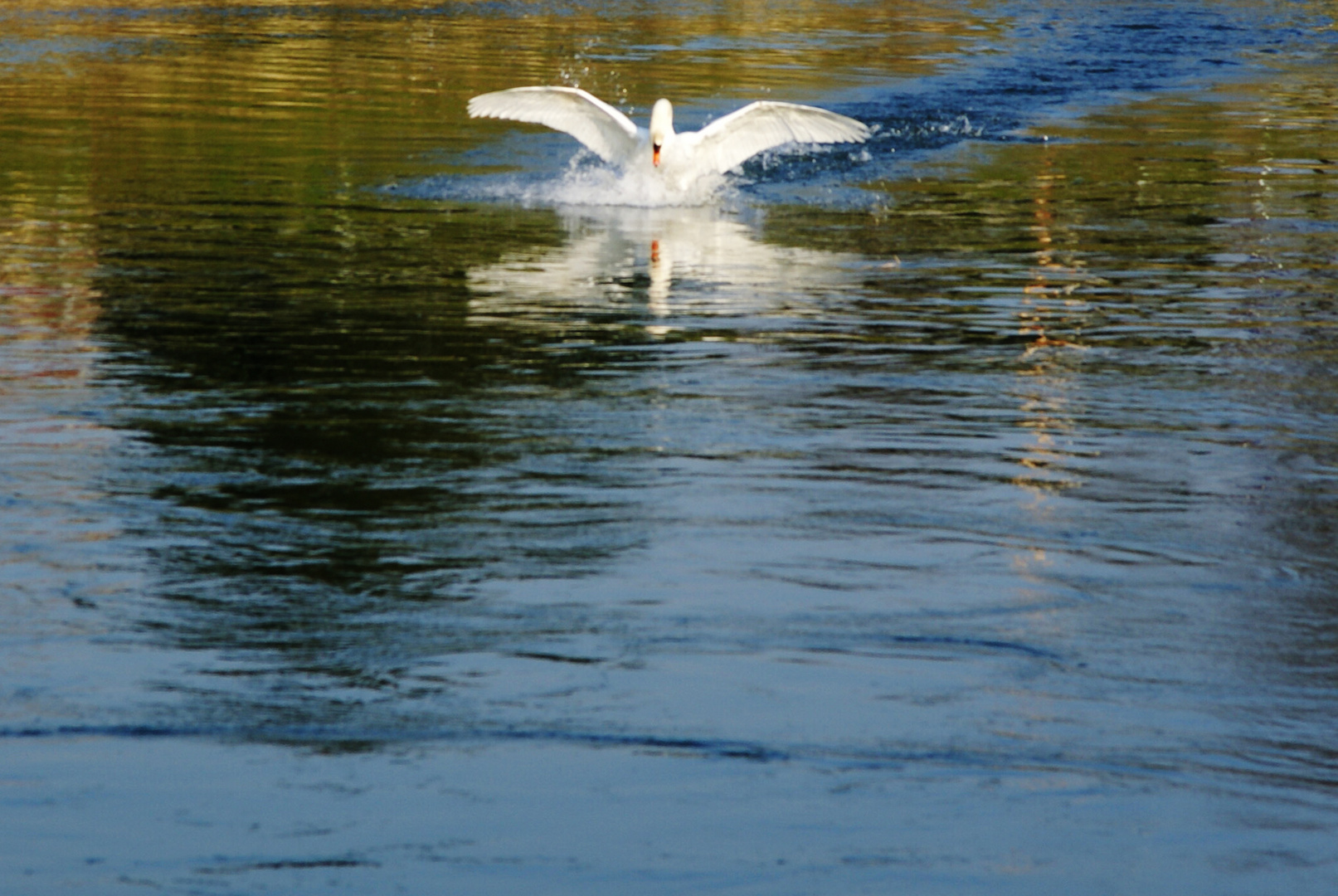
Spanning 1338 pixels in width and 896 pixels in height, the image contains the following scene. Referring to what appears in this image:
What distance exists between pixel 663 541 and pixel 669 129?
965 cm

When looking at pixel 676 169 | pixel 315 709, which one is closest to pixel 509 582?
pixel 315 709

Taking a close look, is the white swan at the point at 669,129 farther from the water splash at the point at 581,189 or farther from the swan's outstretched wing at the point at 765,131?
the water splash at the point at 581,189

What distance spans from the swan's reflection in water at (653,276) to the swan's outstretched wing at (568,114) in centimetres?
163

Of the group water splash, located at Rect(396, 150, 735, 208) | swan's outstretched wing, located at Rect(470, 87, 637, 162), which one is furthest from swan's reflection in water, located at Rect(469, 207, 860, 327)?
swan's outstretched wing, located at Rect(470, 87, 637, 162)

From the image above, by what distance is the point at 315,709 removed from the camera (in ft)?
16.4

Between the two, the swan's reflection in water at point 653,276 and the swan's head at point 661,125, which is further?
the swan's head at point 661,125

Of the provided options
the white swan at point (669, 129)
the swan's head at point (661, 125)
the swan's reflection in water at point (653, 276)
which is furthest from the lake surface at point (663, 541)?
the swan's head at point (661, 125)

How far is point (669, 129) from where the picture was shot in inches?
620

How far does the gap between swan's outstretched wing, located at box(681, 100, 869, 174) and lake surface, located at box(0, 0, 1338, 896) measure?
0.53 metres

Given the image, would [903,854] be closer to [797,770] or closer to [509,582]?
[797,770]

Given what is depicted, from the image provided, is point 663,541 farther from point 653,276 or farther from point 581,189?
point 581,189

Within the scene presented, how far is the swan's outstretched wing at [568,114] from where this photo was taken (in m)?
16.3

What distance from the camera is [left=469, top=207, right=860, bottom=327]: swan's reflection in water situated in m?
11.1

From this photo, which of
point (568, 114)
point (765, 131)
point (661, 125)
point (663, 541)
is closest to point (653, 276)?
point (661, 125)
